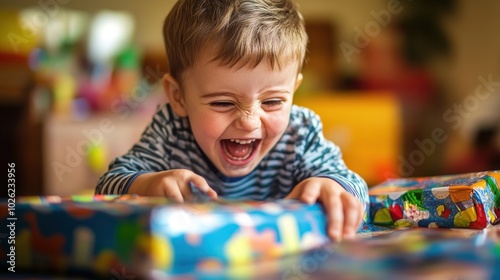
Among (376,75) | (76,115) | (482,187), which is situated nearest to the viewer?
(482,187)

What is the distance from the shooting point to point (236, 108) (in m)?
0.90

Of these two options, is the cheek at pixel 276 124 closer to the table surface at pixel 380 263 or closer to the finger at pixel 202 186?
the finger at pixel 202 186

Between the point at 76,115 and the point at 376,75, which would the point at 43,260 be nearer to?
the point at 76,115

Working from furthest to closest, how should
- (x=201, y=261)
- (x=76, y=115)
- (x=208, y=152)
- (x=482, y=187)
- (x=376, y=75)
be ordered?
(x=376, y=75) < (x=76, y=115) < (x=208, y=152) < (x=482, y=187) < (x=201, y=261)

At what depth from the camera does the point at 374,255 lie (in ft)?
1.93

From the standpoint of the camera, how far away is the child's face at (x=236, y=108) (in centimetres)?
88

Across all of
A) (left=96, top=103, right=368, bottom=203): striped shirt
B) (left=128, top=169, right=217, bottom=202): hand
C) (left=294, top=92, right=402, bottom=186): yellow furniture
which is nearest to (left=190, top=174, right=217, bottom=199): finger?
(left=128, top=169, right=217, bottom=202): hand

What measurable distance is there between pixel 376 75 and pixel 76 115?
199 centimetres

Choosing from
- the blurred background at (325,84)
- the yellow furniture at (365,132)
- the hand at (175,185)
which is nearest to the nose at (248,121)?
the hand at (175,185)

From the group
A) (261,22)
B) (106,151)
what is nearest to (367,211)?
(261,22)

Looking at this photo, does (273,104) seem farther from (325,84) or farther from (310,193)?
(325,84)

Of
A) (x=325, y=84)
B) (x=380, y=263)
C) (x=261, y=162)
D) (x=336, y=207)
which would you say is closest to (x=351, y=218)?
(x=336, y=207)

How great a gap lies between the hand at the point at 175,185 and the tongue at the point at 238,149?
18cm

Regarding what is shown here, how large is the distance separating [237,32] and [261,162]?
0.86 feet
